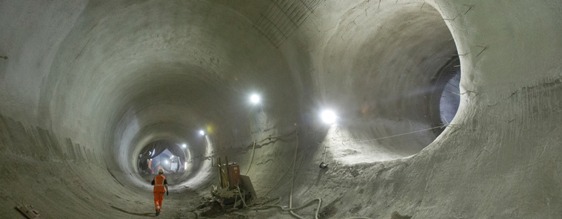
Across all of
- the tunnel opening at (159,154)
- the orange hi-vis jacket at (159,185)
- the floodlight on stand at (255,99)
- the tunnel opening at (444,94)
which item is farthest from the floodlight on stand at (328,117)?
the tunnel opening at (159,154)

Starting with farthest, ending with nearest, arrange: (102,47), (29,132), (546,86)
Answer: (102,47) → (29,132) → (546,86)

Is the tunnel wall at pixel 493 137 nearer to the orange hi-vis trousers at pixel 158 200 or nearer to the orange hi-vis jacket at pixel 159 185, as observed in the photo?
the orange hi-vis trousers at pixel 158 200

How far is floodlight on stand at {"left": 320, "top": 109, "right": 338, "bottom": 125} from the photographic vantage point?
728cm

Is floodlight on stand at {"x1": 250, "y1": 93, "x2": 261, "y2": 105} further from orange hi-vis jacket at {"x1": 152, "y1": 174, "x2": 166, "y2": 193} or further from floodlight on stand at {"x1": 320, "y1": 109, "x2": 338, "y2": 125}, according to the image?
orange hi-vis jacket at {"x1": 152, "y1": 174, "x2": 166, "y2": 193}

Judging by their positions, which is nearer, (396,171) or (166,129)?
(396,171)

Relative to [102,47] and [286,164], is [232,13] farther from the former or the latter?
[286,164]

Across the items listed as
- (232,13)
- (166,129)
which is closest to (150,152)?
(166,129)

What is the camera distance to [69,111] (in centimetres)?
661

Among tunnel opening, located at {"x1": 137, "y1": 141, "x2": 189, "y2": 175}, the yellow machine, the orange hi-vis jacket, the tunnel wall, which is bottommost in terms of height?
the tunnel wall

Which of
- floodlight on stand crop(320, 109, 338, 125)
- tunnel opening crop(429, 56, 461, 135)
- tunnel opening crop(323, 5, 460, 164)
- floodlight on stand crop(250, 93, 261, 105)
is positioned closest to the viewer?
tunnel opening crop(323, 5, 460, 164)

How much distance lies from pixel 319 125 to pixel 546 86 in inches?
181

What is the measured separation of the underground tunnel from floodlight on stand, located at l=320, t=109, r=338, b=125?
8cm

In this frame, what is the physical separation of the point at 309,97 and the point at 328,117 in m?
0.62

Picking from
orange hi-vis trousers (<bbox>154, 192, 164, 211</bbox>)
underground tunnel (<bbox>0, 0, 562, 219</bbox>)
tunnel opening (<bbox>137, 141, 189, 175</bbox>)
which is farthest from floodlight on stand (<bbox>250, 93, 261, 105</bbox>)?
tunnel opening (<bbox>137, 141, 189, 175</bbox>)
